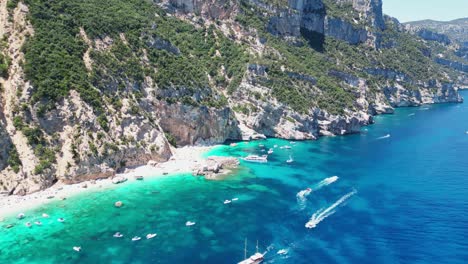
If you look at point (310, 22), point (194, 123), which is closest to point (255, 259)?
point (194, 123)

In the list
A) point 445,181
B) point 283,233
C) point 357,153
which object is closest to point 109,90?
point 283,233

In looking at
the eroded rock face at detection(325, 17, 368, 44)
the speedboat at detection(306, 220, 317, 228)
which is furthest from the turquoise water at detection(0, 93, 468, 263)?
the eroded rock face at detection(325, 17, 368, 44)

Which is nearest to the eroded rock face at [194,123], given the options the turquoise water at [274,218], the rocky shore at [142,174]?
the rocky shore at [142,174]

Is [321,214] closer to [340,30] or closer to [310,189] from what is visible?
[310,189]

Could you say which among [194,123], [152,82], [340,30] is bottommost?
[194,123]

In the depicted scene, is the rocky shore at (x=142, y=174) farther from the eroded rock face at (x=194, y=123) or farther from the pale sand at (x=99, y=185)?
the eroded rock face at (x=194, y=123)

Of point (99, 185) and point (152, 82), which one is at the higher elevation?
point (152, 82)

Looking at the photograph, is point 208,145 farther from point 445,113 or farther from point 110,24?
point 445,113
